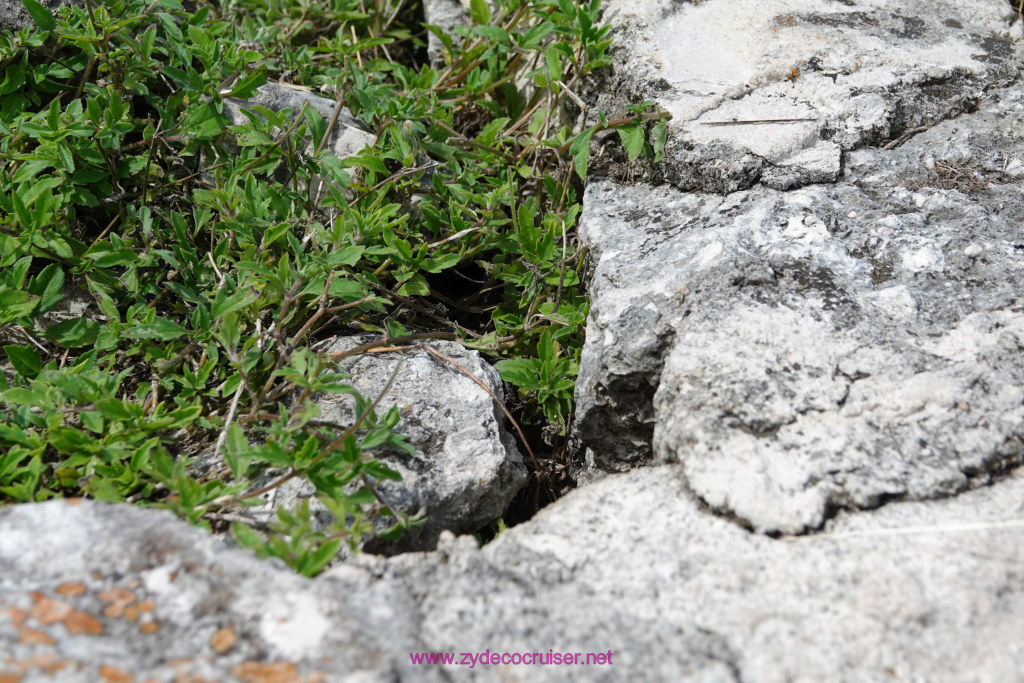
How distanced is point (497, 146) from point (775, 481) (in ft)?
5.43

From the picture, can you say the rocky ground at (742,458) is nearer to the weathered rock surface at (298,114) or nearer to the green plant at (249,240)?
the green plant at (249,240)

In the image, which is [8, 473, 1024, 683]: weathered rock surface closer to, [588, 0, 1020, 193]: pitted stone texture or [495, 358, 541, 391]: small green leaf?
[495, 358, 541, 391]: small green leaf

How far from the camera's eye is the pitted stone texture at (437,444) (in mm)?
1837

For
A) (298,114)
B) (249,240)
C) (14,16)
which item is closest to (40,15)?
(14,16)

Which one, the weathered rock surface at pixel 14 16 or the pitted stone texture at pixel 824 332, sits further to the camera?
the weathered rock surface at pixel 14 16

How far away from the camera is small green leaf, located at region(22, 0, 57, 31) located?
92.9 inches

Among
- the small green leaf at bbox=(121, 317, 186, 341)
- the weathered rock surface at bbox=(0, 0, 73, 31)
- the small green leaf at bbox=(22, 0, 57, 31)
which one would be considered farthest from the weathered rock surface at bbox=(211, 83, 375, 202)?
the small green leaf at bbox=(121, 317, 186, 341)

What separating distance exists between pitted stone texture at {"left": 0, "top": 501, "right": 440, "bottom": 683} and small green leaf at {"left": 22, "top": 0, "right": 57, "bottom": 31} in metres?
1.73

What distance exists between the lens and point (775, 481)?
153cm

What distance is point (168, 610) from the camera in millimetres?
1290

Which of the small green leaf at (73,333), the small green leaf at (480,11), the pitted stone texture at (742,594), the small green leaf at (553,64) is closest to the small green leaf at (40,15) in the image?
the small green leaf at (73,333)

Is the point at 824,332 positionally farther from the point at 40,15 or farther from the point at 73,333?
the point at 40,15

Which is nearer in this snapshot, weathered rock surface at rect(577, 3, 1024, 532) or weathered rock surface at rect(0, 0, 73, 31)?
weathered rock surface at rect(577, 3, 1024, 532)

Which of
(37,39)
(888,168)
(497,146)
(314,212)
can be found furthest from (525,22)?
(37,39)
